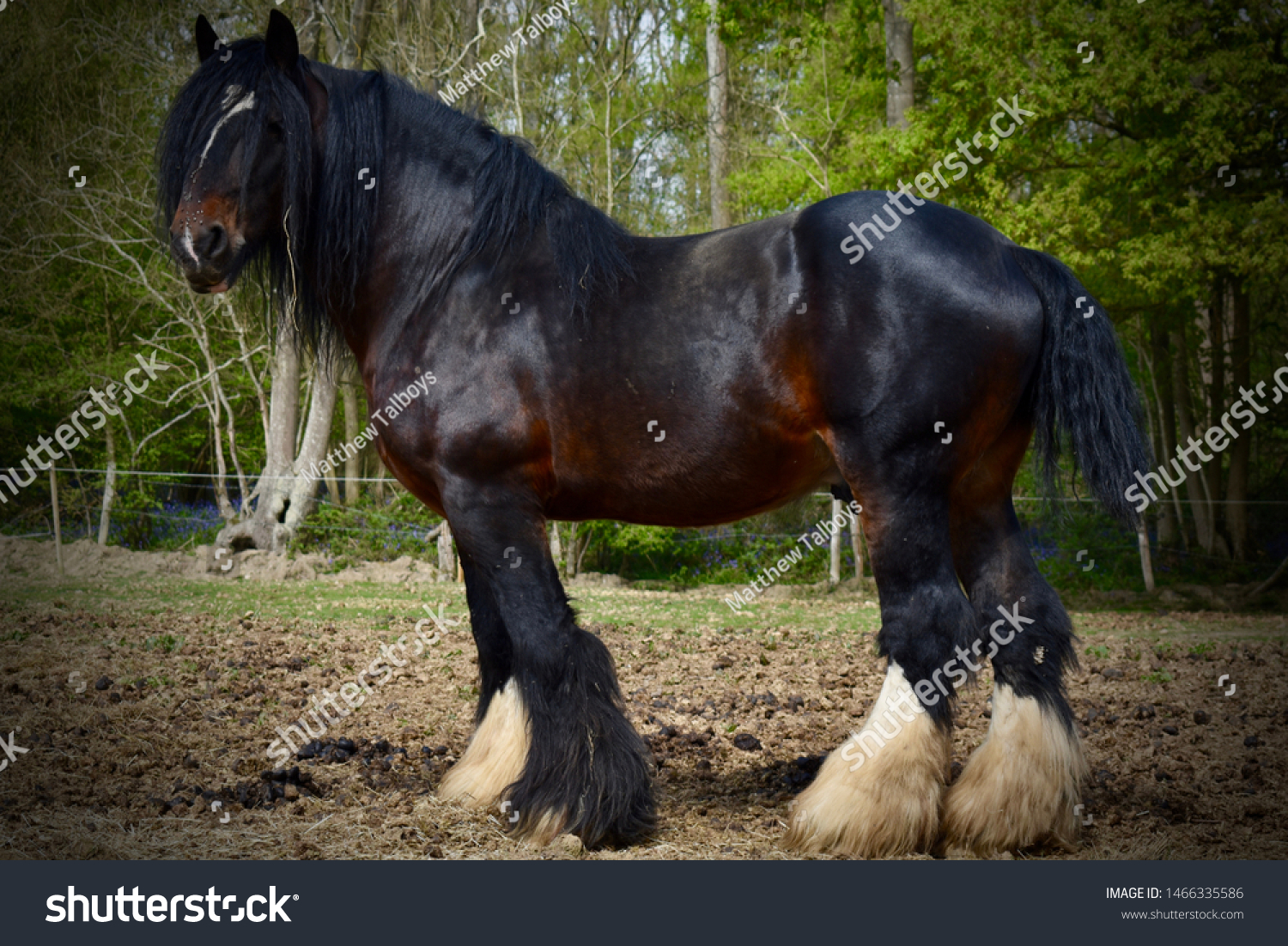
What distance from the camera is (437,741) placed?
199 inches

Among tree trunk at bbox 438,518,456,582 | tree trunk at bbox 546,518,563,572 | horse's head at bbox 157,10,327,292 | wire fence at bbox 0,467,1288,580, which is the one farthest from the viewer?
wire fence at bbox 0,467,1288,580

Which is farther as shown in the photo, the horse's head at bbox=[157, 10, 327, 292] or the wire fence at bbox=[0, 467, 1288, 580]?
the wire fence at bbox=[0, 467, 1288, 580]

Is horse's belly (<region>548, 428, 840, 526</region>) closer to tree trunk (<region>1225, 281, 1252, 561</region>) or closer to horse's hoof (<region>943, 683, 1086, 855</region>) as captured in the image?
horse's hoof (<region>943, 683, 1086, 855</region>)

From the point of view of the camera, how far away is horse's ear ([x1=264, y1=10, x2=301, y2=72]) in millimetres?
A: 3625

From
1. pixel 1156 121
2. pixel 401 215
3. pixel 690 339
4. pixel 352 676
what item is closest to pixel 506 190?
pixel 401 215

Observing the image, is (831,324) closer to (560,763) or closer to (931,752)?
(931,752)

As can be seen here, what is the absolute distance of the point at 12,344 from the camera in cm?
1695

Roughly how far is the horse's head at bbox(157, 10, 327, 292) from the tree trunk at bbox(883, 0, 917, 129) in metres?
11.4

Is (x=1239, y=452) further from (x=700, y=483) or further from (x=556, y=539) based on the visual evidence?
(x=700, y=483)

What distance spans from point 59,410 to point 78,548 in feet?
18.5

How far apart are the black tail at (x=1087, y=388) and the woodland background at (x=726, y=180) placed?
849 centimetres

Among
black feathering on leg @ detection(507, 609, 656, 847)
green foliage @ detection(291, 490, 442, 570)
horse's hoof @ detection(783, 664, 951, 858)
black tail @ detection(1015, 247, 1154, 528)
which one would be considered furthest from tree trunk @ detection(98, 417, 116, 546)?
black tail @ detection(1015, 247, 1154, 528)

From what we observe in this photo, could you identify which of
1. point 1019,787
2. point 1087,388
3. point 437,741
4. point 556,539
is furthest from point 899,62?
point 1019,787

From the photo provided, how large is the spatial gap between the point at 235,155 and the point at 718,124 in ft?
48.6
